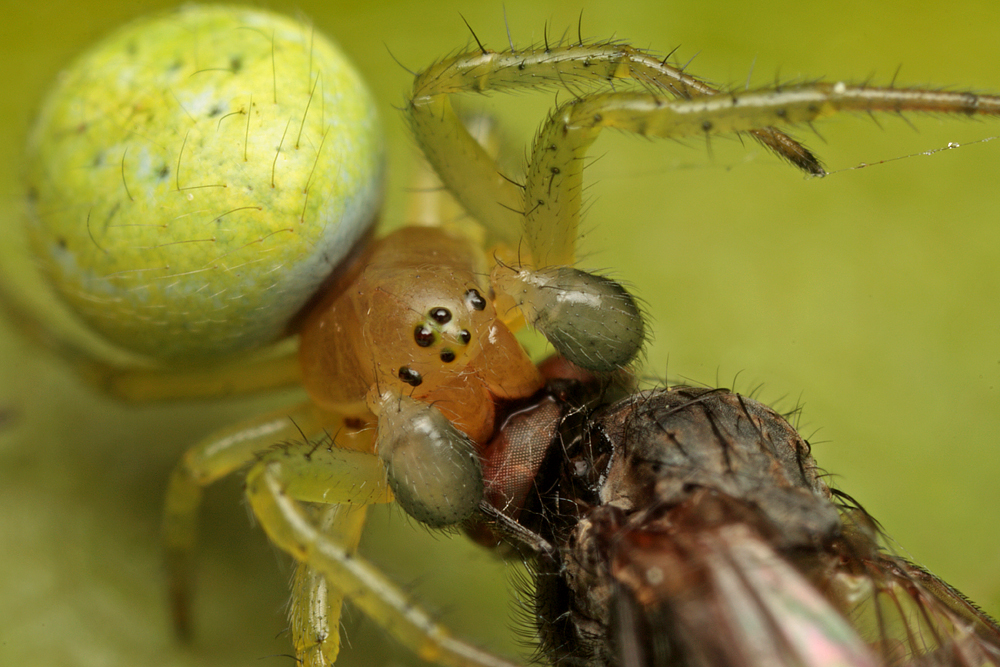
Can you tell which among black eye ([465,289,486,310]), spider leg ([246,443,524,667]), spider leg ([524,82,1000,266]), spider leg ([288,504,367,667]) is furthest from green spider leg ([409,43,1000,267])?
spider leg ([288,504,367,667])

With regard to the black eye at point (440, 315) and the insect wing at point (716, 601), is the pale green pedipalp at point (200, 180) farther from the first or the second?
the insect wing at point (716, 601)

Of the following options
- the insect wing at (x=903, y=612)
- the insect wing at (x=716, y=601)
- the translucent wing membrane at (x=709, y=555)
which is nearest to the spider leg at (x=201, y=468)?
the translucent wing membrane at (x=709, y=555)

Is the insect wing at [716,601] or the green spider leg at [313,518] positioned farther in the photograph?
the green spider leg at [313,518]

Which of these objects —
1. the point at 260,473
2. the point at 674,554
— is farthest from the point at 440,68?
the point at 674,554

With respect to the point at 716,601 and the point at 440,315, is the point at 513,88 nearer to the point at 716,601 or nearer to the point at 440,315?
the point at 440,315

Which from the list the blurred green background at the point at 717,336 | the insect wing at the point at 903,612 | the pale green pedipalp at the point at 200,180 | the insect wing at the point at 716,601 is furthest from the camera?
the blurred green background at the point at 717,336

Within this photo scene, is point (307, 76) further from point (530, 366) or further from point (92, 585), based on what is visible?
point (92, 585)
